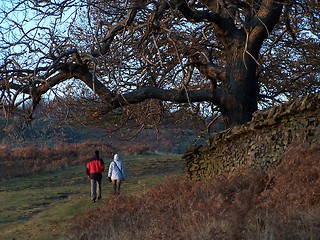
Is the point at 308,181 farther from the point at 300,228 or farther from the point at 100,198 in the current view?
the point at 100,198

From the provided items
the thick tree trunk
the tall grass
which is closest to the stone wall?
the tall grass

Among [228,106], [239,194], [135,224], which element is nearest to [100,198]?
[228,106]

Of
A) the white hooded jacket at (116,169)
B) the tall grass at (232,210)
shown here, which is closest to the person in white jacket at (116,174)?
the white hooded jacket at (116,169)

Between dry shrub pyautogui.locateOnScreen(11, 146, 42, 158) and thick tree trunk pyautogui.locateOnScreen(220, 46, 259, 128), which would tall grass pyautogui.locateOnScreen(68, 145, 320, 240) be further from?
dry shrub pyautogui.locateOnScreen(11, 146, 42, 158)

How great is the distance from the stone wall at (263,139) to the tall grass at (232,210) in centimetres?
54

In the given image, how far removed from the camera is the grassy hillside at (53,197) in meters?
16.1

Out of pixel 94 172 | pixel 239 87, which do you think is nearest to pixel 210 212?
pixel 239 87

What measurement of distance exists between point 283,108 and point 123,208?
4.84 m

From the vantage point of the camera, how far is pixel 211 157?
17.1 m

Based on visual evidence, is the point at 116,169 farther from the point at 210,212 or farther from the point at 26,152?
the point at 26,152

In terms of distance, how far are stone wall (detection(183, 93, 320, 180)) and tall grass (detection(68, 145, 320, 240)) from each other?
1.76ft

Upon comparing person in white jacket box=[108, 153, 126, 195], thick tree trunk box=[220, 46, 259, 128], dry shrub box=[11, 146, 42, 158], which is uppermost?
A: dry shrub box=[11, 146, 42, 158]

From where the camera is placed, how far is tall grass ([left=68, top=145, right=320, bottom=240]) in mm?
7883

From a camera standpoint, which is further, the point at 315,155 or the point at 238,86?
the point at 238,86
